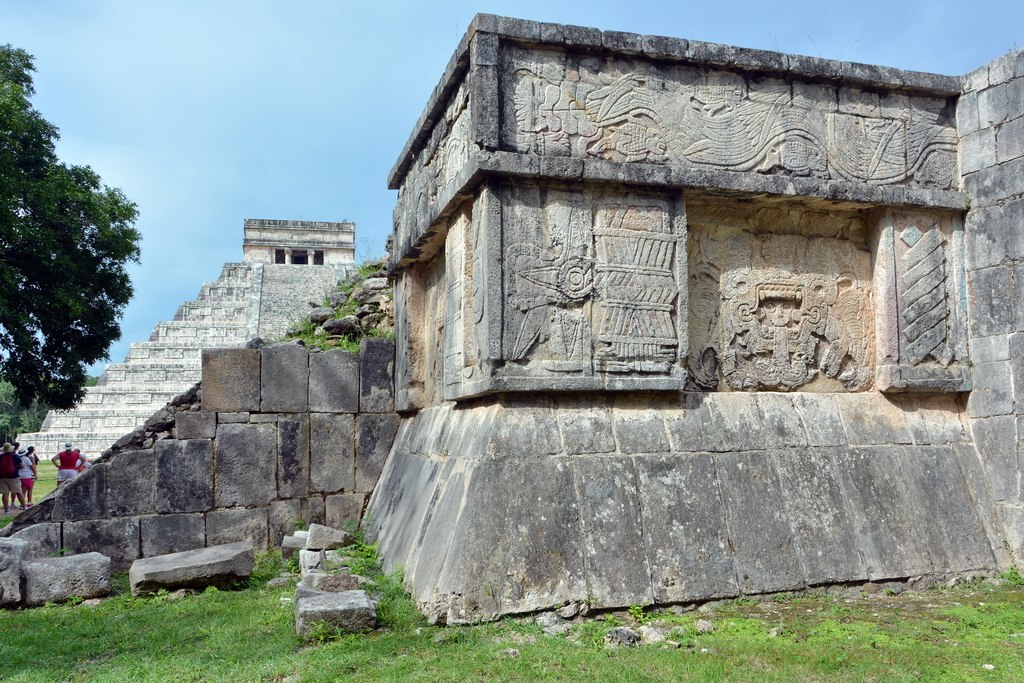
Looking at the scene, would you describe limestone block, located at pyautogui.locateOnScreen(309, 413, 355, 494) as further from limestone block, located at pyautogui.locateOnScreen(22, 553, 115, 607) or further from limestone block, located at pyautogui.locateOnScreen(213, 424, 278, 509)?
limestone block, located at pyautogui.locateOnScreen(22, 553, 115, 607)

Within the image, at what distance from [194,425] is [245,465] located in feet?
1.99

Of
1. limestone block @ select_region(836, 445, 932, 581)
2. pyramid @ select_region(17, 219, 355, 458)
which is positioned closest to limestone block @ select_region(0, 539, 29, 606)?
limestone block @ select_region(836, 445, 932, 581)

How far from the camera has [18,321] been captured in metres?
14.2

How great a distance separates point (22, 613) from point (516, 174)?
480cm

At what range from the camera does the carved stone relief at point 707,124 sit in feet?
17.9

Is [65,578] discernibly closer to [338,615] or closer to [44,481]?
[338,615]

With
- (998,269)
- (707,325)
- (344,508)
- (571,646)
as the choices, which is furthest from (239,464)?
(998,269)

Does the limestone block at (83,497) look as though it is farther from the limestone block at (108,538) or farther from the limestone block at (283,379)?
the limestone block at (283,379)

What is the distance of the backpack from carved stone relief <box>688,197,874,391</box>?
11.9m

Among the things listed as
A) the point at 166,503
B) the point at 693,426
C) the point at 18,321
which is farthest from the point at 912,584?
the point at 18,321

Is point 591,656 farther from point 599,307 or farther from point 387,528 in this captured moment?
point 387,528

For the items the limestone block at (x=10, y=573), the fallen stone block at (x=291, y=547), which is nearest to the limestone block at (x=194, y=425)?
the fallen stone block at (x=291, y=547)

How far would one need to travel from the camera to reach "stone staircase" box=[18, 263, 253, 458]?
21.7 m

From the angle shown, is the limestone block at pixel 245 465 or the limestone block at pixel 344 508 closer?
the limestone block at pixel 245 465
